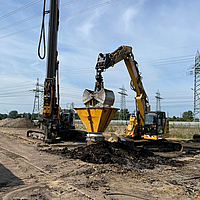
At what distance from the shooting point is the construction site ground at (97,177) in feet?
16.2

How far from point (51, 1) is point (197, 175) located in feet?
46.7

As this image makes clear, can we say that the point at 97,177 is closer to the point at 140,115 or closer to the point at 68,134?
the point at 140,115

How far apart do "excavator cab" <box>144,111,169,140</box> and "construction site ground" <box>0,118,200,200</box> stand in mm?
3788

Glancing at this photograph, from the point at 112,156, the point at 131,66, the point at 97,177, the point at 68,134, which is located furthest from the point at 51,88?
the point at 97,177

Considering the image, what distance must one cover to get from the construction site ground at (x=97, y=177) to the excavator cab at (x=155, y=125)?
379 centimetres

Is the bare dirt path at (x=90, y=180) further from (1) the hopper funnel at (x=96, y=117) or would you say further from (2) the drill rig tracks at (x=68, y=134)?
(2) the drill rig tracks at (x=68, y=134)

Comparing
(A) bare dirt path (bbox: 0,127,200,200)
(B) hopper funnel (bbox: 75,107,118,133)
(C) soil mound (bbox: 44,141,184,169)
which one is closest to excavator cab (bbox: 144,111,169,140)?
(C) soil mound (bbox: 44,141,184,169)

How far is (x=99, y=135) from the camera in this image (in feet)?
28.8

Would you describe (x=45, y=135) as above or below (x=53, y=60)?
below

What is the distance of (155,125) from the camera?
12938 millimetres

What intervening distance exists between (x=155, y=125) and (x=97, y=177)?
25.3 feet

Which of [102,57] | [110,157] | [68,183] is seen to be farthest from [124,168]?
[102,57]

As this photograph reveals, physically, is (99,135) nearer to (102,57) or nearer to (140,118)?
(102,57)

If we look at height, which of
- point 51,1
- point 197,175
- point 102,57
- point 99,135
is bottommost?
point 197,175
